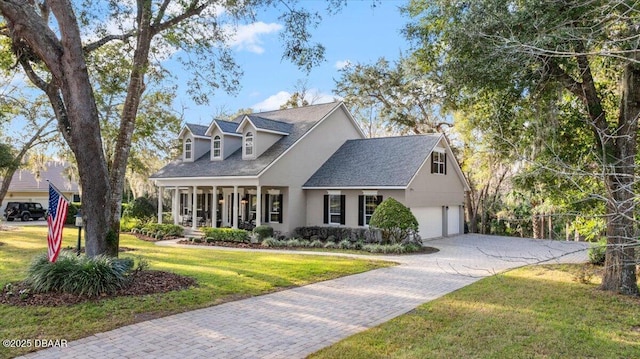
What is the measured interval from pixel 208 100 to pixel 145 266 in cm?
481

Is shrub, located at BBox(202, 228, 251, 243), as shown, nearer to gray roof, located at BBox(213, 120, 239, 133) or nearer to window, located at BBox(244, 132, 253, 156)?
window, located at BBox(244, 132, 253, 156)

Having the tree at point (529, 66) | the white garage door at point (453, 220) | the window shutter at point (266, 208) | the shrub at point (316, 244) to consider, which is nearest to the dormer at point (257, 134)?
the window shutter at point (266, 208)

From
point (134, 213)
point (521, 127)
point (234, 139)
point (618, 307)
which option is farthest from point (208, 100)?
point (134, 213)

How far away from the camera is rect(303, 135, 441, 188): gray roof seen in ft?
65.2

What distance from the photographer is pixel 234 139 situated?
24.2 m

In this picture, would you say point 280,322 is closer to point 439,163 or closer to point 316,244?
point 316,244

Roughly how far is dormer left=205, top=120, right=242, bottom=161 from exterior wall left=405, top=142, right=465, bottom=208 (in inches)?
403

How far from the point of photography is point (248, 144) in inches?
881

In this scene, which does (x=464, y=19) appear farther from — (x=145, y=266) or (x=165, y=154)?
(x=165, y=154)

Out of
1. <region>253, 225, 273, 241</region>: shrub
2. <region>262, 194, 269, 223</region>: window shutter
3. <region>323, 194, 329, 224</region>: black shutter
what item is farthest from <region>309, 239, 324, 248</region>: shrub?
<region>262, 194, 269, 223</region>: window shutter

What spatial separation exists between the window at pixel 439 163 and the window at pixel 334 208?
494 cm

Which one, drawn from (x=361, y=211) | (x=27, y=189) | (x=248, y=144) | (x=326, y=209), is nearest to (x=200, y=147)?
(x=248, y=144)

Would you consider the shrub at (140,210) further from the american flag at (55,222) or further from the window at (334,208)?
the american flag at (55,222)

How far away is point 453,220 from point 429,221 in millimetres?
3390
